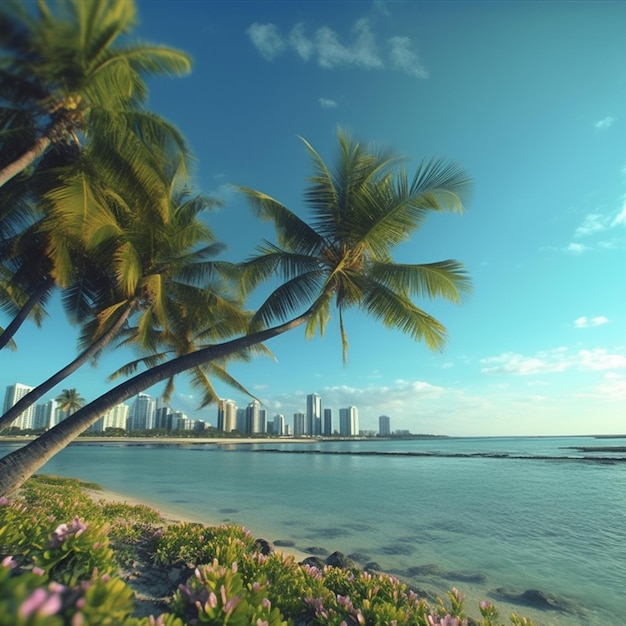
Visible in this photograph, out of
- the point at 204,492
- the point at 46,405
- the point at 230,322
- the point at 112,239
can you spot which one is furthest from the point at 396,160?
the point at 46,405

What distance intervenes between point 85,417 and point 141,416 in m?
126

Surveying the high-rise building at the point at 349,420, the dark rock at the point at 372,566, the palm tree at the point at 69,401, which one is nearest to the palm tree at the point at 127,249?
the dark rock at the point at 372,566

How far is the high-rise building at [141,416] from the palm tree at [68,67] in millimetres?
121871

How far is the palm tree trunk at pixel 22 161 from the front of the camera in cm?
619

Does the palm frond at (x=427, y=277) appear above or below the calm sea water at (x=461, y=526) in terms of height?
above

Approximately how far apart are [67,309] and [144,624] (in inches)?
441

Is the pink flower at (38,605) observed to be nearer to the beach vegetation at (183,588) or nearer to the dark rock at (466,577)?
the beach vegetation at (183,588)

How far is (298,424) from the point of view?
511ft

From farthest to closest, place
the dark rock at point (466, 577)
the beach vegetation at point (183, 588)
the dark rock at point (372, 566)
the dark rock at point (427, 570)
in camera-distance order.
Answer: the dark rock at point (372, 566)
the dark rock at point (427, 570)
the dark rock at point (466, 577)
the beach vegetation at point (183, 588)

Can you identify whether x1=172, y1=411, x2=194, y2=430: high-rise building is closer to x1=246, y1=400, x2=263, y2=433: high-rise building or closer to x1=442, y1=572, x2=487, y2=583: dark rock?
x1=246, y1=400, x2=263, y2=433: high-rise building

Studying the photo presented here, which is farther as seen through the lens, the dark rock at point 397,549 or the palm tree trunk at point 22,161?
the dark rock at point 397,549

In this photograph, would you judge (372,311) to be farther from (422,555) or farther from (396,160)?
(422,555)

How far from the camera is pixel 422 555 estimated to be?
9695 millimetres

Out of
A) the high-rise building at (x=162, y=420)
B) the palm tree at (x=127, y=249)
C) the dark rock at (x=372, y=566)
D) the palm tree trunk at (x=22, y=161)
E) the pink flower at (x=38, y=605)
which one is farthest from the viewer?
the high-rise building at (x=162, y=420)
